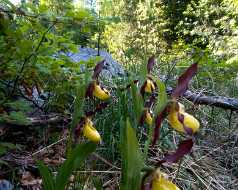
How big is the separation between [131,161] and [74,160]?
21cm

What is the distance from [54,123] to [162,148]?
1.95ft

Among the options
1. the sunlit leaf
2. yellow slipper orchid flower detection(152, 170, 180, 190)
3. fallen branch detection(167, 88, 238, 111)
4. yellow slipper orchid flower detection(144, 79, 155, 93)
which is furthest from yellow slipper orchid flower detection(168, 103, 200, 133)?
fallen branch detection(167, 88, 238, 111)

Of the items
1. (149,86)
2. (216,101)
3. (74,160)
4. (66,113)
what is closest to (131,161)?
(74,160)

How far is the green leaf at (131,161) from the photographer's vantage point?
0.76m

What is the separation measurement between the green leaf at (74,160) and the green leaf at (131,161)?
0.38 ft

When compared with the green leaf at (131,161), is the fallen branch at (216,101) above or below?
below

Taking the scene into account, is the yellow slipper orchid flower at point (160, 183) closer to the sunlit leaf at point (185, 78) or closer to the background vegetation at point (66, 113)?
the background vegetation at point (66, 113)

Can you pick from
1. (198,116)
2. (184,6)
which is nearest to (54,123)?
(198,116)

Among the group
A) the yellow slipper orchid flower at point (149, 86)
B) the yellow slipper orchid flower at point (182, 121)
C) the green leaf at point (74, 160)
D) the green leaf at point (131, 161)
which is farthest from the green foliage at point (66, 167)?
the yellow slipper orchid flower at point (149, 86)

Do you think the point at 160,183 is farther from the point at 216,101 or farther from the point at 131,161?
the point at 216,101

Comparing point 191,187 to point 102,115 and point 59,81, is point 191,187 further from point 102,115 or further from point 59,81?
point 59,81

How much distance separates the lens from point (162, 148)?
72.1 inches

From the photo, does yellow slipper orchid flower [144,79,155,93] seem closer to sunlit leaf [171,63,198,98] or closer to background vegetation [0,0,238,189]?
background vegetation [0,0,238,189]

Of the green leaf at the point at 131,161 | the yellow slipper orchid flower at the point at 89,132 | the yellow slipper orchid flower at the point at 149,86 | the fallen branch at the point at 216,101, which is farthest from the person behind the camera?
the fallen branch at the point at 216,101
